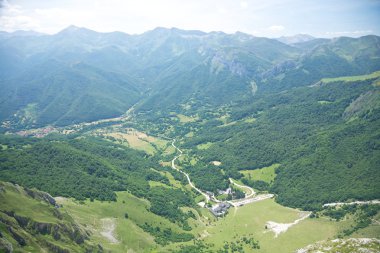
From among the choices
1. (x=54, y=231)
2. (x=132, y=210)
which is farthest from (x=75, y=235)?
(x=132, y=210)

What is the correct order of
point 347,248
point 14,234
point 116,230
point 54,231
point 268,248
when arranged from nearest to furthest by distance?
point 14,234 < point 54,231 < point 347,248 < point 116,230 < point 268,248

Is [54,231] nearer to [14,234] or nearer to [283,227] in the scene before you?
[14,234]

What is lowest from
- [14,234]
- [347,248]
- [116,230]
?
[116,230]

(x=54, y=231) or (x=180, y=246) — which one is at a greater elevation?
(x=54, y=231)

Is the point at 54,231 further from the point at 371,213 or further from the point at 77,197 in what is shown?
the point at 371,213

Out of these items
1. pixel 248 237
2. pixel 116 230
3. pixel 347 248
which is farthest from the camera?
pixel 248 237

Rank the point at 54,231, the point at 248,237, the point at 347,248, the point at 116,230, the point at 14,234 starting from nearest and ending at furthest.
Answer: the point at 14,234, the point at 54,231, the point at 347,248, the point at 116,230, the point at 248,237

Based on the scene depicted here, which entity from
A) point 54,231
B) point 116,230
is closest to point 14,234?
point 54,231

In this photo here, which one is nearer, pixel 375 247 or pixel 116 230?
pixel 375 247

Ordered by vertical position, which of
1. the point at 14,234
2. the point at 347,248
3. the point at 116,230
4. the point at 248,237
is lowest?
the point at 248,237
